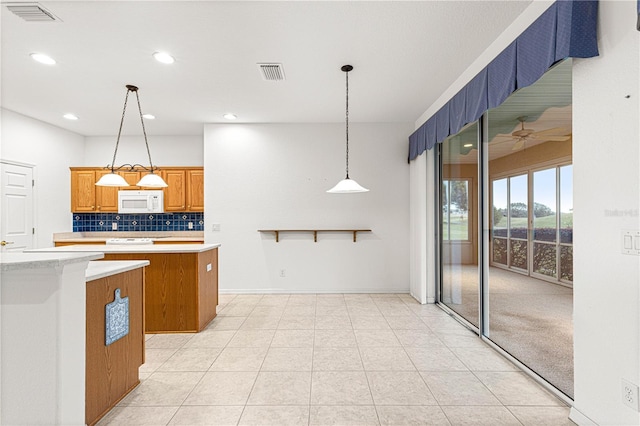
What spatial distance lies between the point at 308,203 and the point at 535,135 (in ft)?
10.7

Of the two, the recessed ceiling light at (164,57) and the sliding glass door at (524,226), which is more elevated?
the recessed ceiling light at (164,57)

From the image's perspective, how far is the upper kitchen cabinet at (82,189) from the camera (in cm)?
583

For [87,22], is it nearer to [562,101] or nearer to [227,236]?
[227,236]

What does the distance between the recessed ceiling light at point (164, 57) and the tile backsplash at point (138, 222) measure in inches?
132

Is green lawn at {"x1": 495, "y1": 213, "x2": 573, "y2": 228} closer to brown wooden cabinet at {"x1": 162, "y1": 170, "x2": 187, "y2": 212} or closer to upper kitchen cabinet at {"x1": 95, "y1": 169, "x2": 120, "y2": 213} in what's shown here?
brown wooden cabinet at {"x1": 162, "y1": 170, "x2": 187, "y2": 212}

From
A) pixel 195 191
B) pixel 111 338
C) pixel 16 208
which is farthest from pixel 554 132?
pixel 16 208

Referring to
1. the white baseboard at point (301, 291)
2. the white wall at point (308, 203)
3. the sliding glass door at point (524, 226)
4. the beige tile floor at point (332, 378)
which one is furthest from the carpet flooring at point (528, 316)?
the white wall at point (308, 203)

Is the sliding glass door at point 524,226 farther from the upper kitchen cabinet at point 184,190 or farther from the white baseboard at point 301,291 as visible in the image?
the upper kitchen cabinet at point 184,190

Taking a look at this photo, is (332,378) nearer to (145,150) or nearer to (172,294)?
(172,294)

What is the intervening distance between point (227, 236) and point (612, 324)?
187 inches

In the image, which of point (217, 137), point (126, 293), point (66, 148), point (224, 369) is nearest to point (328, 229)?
point (217, 137)

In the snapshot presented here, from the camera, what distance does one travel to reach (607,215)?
5.66 ft

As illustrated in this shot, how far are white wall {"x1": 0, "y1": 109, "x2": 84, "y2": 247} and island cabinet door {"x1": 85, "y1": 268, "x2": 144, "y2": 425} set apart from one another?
405 cm

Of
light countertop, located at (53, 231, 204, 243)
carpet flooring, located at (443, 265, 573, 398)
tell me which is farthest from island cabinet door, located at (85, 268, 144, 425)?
light countertop, located at (53, 231, 204, 243)
